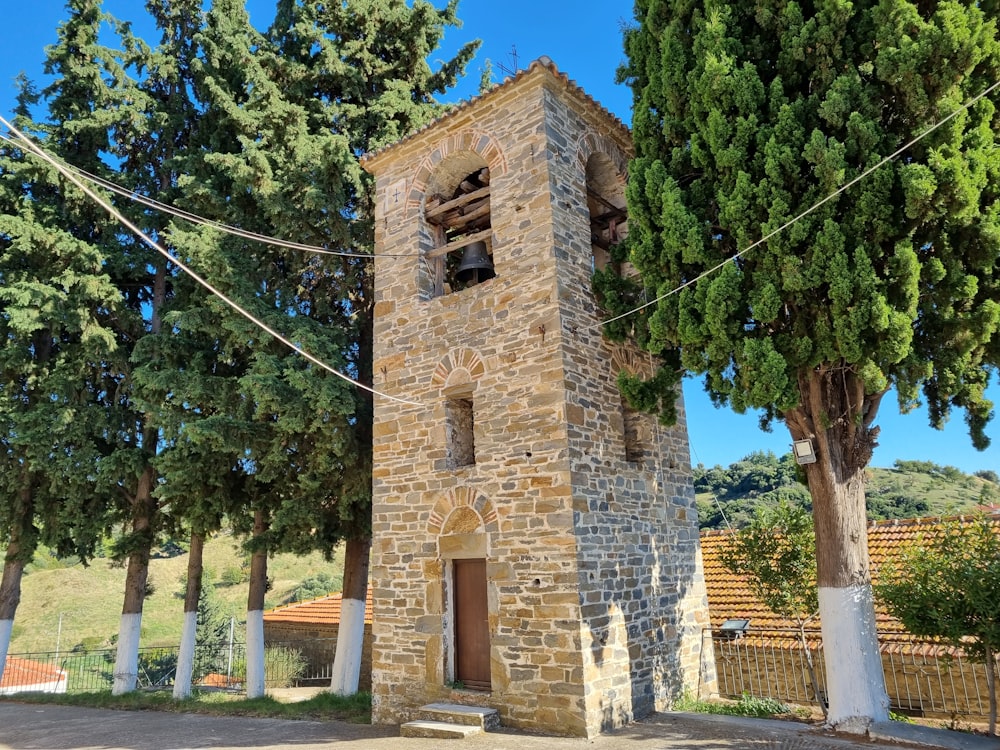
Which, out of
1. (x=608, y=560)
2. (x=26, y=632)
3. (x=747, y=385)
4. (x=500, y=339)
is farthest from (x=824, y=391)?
(x=26, y=632)

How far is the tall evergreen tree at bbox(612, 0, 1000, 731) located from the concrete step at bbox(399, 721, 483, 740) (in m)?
3.62

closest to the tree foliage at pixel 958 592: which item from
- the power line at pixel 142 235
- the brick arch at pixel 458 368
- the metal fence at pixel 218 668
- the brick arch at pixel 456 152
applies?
the brick arch at pixel 458 368

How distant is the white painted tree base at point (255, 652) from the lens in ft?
34.6

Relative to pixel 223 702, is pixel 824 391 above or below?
above

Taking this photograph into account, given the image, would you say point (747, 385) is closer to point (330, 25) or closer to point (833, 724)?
point (833, 724)

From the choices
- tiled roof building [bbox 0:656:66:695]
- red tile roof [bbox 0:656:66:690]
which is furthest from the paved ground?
red tile roof [bbox 0:656:66:690]

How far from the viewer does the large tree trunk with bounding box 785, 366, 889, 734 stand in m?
6.30

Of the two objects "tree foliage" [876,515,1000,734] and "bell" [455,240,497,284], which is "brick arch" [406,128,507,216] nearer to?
"bell" [455,240,497,284]

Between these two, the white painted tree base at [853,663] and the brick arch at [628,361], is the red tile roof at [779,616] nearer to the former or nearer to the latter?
the white painted tree base at [853,663]

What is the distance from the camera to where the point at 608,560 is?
741 centimetres

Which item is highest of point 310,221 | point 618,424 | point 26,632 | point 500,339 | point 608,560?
point 310,221

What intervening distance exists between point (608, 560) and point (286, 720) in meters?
5.03

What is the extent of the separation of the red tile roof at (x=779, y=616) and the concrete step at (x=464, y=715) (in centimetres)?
380

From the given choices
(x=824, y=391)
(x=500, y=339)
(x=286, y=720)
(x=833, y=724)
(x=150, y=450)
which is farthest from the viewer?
(x=150, y=450)
